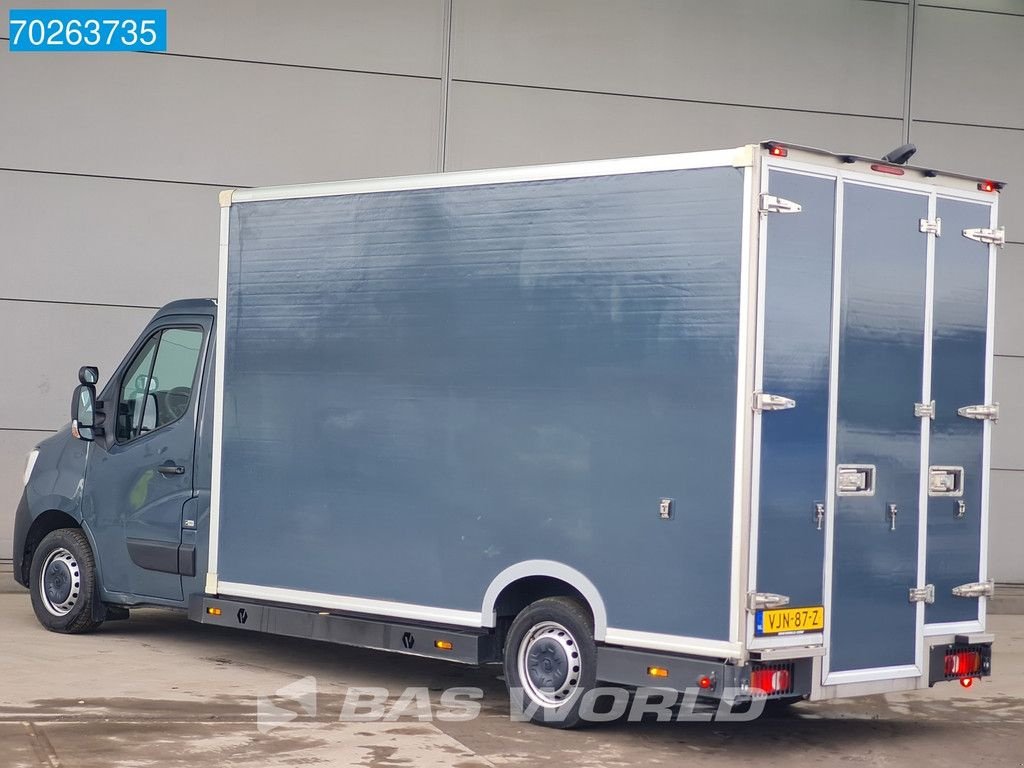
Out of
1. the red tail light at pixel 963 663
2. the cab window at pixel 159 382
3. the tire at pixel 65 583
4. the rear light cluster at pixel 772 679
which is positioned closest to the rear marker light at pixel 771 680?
the rear light cluster at pixel 772 679

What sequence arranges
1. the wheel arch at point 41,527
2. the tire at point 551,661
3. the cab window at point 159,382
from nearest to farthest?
1. the tire at point 551,661
2. the cab window at point 159,382
3. the wheel arch at point 41,527

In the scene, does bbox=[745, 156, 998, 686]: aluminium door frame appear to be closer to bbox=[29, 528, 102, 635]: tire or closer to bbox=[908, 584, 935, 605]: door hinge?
bbox=[908, 584, 935, 605]: door hinge

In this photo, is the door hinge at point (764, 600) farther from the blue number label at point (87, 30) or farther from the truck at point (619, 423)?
the blue number label at point (87, 30)

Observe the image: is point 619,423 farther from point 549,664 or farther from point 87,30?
point 87,30

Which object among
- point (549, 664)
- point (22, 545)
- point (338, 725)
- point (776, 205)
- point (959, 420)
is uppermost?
point (776, 205)

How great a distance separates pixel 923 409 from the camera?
8031 mm

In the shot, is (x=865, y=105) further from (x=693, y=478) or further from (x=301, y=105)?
(x=693, y=478)

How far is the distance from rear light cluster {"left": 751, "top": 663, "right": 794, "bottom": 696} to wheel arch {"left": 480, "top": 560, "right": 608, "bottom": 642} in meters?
0.85

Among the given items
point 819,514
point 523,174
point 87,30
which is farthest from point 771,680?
point 87,30

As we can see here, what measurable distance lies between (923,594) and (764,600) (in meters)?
1.27

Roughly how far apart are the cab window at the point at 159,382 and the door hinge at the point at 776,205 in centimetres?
431

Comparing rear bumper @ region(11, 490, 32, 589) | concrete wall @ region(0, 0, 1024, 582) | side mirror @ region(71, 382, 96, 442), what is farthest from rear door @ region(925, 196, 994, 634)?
concrete wall @ region(0, 0, 1024, 582)

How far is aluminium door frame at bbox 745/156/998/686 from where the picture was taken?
7234 mm

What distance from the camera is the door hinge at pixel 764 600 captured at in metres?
7.19
